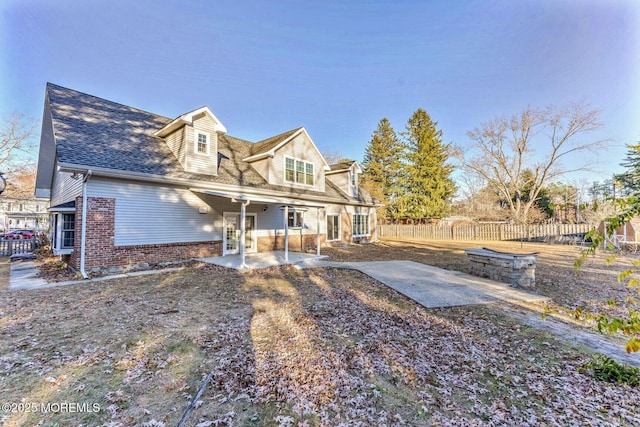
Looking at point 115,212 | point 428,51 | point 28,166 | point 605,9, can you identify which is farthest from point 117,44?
point 605,9

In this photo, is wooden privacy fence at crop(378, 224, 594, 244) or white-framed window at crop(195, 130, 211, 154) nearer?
white-framed window at crop(195, 130, 211, 154)

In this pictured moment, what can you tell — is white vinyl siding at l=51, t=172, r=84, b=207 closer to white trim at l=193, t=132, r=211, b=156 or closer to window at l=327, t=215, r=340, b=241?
white trim at l=193, t=132, r=211, b=156

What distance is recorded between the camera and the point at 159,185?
33.5 feet

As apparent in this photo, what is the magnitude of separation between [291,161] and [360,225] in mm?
8041

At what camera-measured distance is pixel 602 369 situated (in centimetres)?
328

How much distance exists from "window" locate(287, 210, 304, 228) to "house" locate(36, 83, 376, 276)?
0.06 m

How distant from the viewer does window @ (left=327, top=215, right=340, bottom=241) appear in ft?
59.6

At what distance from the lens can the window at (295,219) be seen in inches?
608

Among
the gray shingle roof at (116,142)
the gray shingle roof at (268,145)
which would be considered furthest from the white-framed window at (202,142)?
the gray shingle roof at (268,145)

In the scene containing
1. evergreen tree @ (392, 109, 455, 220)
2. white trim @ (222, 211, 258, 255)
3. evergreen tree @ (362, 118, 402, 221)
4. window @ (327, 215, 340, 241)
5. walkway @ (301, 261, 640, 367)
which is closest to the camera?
walkway @ (301, 261, 640, 367)

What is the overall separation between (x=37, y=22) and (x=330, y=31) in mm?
12920

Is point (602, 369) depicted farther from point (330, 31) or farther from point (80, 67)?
point (80, 67)

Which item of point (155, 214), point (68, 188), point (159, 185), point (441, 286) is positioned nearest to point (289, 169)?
point (159, 185)

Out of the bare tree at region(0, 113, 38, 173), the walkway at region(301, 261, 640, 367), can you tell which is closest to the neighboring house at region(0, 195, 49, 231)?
the bare tree at region(0, 113, 38, 173)
